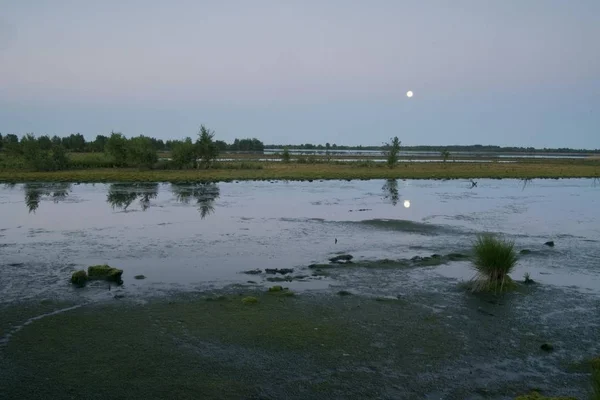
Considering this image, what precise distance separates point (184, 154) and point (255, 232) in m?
46.3

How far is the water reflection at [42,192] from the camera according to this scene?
34250 mm

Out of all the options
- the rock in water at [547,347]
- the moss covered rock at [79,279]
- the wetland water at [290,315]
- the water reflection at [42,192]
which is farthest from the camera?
the water reflection at [42,192]

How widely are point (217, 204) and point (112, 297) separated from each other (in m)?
21.3

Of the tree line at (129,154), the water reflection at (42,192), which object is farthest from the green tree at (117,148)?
the water reflection at (42,192)

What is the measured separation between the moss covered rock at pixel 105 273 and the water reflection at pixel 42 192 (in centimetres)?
1802

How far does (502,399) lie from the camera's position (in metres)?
8.02

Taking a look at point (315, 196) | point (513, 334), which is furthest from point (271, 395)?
point (315, 196)

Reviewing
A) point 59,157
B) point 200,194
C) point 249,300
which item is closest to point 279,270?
point 249,300

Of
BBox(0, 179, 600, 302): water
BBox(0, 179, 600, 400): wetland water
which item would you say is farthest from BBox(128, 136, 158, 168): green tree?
BBox(0, 179, 600, 400): wetland water

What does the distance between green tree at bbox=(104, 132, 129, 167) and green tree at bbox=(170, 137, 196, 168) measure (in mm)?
7014

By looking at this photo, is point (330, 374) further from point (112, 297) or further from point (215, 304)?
point (112, 297)

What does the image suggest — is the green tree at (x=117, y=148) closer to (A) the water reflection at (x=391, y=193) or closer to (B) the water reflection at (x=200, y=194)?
(B) the water reflection at (x=200, y=194)

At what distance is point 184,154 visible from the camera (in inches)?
2650

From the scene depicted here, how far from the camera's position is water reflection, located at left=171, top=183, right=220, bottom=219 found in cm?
3206
